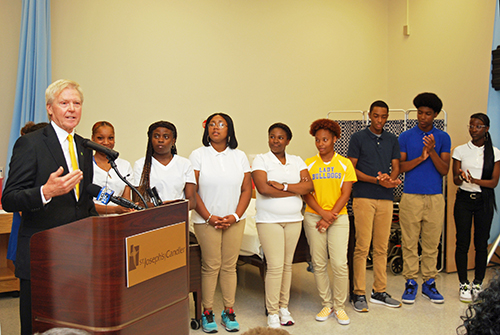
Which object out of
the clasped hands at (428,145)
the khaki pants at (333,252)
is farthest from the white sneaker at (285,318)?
the clasped hands at (428,145)

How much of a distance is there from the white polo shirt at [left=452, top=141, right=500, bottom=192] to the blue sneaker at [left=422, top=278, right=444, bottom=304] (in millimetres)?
912

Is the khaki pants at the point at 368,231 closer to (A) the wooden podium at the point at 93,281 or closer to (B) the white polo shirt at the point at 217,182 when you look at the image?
(B) the white polo shirt at the point at 217,182

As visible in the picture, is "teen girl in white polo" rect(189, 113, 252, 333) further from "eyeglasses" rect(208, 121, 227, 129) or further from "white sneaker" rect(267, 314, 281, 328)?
"white sneaker" rect(267, 314, 281, 328)

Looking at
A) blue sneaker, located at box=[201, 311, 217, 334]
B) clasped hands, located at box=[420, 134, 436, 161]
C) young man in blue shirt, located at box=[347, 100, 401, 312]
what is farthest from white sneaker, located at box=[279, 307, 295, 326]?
clasped hands, located at box=[420, 134, 436, 161]

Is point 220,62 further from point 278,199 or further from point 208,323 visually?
point 208,323

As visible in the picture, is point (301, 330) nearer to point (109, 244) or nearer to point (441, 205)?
point (441, 205)

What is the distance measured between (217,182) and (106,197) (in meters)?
1.54

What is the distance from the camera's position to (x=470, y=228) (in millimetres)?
3920

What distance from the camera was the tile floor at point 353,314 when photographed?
10.8 feet

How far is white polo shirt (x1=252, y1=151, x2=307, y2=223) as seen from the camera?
3.31 meters

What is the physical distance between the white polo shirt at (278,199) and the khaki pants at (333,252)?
0.65 ft

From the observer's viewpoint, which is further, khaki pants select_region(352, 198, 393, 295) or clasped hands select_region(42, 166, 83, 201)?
khaki pants select_region(352, 198, 393, 295)

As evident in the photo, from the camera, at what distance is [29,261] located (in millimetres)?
1845

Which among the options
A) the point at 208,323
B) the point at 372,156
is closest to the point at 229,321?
the point at 208,323
